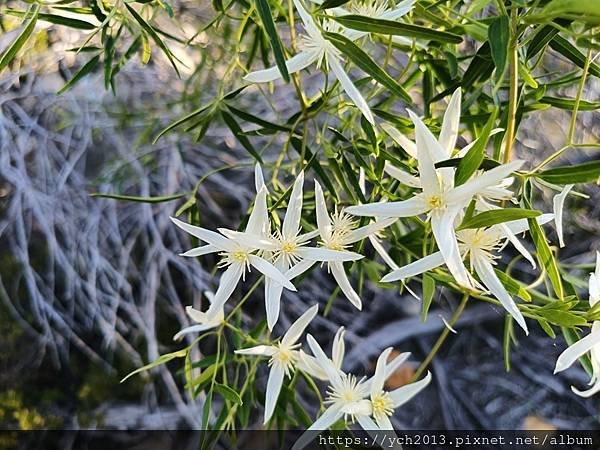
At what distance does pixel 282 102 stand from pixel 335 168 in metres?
0.69

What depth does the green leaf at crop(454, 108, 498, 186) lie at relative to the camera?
30cm

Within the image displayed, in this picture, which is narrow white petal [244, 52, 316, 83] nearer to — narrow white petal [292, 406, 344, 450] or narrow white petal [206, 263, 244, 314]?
narrow white petal [206, 263, 244, 314]

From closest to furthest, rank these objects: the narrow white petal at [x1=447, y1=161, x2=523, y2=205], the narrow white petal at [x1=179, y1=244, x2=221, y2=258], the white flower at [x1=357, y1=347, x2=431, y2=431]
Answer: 1. the narrow white petal at [x1=447, y1=161, x2=523, y2=205]
2. the narrow white petal at [x1=179, y1=244, x2=221, y2=258]
3. the white flower at [x1=357, y1=347, x2=431, y2=431]

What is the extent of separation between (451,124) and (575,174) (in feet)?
0.24

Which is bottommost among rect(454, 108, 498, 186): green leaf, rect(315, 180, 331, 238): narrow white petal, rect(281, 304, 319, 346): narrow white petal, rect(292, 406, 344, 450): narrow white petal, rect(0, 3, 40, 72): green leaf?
rect(292, 406, 344, 450): narrow white petal

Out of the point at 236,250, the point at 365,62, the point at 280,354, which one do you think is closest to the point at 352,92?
the point at 365,62

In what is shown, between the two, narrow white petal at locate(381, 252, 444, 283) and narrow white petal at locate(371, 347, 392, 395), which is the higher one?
narrow white petal at locate(381, 252, 444, 283)

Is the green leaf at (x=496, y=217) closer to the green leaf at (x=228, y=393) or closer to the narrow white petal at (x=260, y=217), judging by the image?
the narrow white petal at (x=260, y=217)

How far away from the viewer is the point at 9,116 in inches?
41.3

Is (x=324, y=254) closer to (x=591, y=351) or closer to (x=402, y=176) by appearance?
(x=402, y=176)

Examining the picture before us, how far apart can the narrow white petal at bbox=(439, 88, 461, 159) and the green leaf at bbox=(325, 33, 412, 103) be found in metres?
0.04

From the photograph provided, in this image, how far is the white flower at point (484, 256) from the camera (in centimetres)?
35

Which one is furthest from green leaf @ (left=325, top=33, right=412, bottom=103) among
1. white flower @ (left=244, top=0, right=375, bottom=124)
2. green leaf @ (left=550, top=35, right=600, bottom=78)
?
green leaf @ (left=550, top=35, right=600, bottom=78)

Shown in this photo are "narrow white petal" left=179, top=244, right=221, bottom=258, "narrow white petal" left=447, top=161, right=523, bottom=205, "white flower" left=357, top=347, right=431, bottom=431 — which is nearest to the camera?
"narrow white petal" left=447, top=161, right=523, bottom=205
